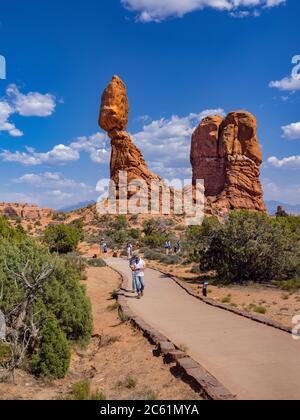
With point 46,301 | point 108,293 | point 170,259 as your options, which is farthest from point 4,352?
point 170,259

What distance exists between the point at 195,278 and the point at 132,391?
14298mm

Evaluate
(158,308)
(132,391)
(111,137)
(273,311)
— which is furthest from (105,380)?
(111,137)

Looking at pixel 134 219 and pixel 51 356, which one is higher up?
pixel 134 219

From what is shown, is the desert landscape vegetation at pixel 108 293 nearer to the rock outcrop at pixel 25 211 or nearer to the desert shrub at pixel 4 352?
the desert shrub at pixel 4 352

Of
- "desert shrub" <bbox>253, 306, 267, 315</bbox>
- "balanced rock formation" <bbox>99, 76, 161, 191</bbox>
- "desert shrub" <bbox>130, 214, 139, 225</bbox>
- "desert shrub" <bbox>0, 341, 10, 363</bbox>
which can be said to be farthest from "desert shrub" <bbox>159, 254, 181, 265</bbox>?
"balanced rock formation" <bbox>99, 76, 161, 191</bbox>

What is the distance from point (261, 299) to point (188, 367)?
28.5 ft

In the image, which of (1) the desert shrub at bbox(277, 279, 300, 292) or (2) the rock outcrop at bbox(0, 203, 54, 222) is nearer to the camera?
(1) the desert shrub at bbox(277, 279, 300, 292)

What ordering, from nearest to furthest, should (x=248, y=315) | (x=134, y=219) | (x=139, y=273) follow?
(x=248, y=315), (x=139, y=273), (x=134, y=219)

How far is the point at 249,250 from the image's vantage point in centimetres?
1795

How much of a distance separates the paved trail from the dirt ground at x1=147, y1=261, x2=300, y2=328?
4.86 feet

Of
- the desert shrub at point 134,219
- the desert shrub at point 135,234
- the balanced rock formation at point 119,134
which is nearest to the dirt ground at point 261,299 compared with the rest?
the desert shrub at point 135,234

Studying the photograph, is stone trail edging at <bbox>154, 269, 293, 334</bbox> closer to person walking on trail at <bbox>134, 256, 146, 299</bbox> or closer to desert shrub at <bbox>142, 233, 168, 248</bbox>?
person walking on trail at <bbox>134, 256, 146, 299</bbox>

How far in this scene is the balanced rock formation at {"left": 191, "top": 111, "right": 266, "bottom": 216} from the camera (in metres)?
58.4

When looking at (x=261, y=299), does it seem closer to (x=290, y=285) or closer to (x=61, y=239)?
(x=290, y=285)
